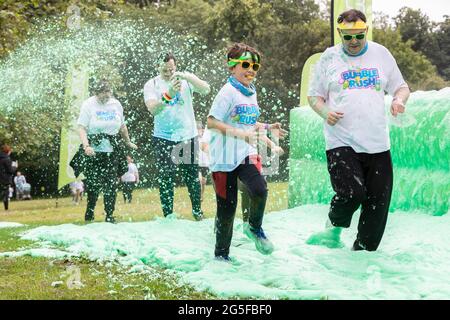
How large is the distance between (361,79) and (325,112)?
0.38 metres

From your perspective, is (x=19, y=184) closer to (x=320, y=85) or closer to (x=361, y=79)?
(x=320, y=85)

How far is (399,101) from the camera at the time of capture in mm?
5664

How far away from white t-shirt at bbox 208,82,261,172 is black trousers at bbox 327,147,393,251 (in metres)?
0.67

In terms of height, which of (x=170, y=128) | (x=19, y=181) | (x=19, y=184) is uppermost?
(x=170, y=128)

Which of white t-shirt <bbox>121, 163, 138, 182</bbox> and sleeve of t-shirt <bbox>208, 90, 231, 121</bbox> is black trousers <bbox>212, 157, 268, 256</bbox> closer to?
sleeve of t-shirt <bbox>208, 90, 231, 121</bbox>

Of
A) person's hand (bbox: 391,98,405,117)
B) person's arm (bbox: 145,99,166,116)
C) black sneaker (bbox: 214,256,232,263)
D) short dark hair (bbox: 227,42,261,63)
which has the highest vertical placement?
short dark hair (bbox: 227,42,261,63)

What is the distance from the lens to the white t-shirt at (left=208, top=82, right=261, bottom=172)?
5.64 m

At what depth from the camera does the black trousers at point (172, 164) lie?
8.52 m

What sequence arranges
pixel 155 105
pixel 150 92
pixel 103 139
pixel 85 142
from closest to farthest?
pixel 155 105
pixel 150 92
pixel 85 142
pixel 103 139

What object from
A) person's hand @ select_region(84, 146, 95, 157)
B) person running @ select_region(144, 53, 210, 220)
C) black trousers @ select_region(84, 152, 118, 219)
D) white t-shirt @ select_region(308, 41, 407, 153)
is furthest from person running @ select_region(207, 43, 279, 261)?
black trousers @ select_region(84, 152, 118, 219)

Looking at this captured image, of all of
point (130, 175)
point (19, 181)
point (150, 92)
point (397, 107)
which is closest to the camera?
point (397, 107)

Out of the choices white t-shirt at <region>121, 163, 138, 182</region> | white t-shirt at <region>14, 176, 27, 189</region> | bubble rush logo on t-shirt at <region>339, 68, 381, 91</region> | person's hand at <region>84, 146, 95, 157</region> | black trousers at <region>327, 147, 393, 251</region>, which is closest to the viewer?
black trousers at <region>327, 147, 393, 251</region>

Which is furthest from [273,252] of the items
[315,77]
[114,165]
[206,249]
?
[114,165]

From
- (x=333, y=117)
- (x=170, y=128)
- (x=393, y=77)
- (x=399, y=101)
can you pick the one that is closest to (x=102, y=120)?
(x=170, y=128)
